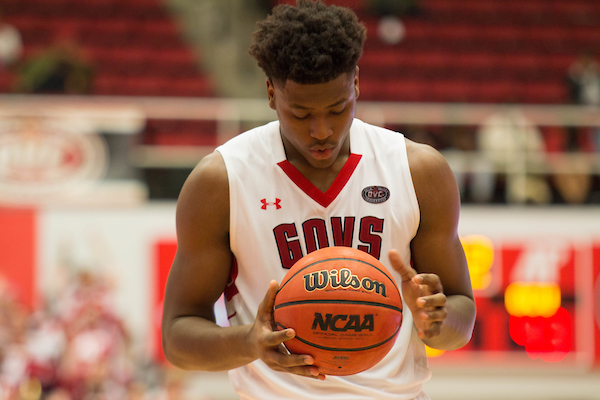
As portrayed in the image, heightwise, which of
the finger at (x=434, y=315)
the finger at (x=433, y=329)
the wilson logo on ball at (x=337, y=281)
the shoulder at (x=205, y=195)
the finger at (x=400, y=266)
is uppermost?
the shoulder at (x=205, y=195)

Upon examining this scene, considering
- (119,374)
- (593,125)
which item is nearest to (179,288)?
(119,374)

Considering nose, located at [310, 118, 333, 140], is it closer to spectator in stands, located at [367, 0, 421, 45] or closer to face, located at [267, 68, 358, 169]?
face, located at [267, 68, 358, 169]

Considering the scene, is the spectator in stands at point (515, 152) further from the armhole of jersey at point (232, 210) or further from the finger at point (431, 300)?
the finger at point (431, 300)

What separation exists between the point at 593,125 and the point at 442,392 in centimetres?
357

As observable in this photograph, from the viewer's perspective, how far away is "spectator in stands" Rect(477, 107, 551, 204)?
834 centimetres

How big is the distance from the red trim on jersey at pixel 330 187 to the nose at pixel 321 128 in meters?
0.27

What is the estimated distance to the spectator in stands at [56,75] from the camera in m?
9.13

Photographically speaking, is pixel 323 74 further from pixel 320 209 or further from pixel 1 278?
pixel 1 278

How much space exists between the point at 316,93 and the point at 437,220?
23.0 inches

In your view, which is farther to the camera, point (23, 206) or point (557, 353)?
point (23, 206)

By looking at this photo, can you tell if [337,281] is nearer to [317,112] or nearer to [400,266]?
[400,266]

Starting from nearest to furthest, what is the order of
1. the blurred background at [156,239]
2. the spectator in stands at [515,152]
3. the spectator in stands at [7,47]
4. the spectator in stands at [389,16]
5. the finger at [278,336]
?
the finger at [278,336]
the blurred background at [156,239]
the spectator in stands at [515,152]
the spectator in stands at [7,47]
the spectator in stands at [389,16]

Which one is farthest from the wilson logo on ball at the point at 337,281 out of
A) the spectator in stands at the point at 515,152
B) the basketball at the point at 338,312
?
the spectator in stands at the point at 515,152

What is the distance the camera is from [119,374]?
7.26 metres
